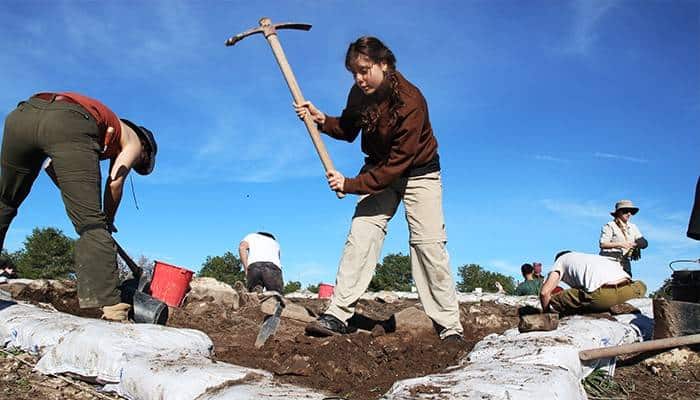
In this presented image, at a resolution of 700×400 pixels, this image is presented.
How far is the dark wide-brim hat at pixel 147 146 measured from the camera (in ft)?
12.8

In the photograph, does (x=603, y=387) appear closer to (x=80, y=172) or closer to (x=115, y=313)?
(x=115, y=313)

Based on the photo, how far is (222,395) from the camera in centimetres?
188

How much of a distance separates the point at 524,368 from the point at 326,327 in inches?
51.0

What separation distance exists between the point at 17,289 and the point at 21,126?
2.01 m

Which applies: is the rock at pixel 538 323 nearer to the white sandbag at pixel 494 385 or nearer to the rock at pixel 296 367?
the white sandbag at pixel 494 385

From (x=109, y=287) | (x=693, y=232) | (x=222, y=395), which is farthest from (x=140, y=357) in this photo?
(x=693, y=232)

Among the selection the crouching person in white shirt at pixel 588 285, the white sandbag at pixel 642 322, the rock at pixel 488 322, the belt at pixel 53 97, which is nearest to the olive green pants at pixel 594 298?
the crouching person in white shirt at pixel 588 285

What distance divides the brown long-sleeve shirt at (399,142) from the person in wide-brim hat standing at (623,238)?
390 cm

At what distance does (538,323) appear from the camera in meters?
2.99

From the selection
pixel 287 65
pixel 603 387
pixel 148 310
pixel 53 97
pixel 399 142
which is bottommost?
pixel 603 387

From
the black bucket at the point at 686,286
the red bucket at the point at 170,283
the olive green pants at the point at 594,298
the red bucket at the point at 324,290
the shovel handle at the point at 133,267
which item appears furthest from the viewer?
the red bucket at the point at 324,290

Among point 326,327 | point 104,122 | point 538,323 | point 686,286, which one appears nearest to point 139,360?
point 326,327

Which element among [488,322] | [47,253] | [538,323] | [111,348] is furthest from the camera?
[47,253]

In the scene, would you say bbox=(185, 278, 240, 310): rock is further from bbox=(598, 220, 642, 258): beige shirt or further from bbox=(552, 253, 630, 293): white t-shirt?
bbox=(598, 220, 642, 258): beige shirt
